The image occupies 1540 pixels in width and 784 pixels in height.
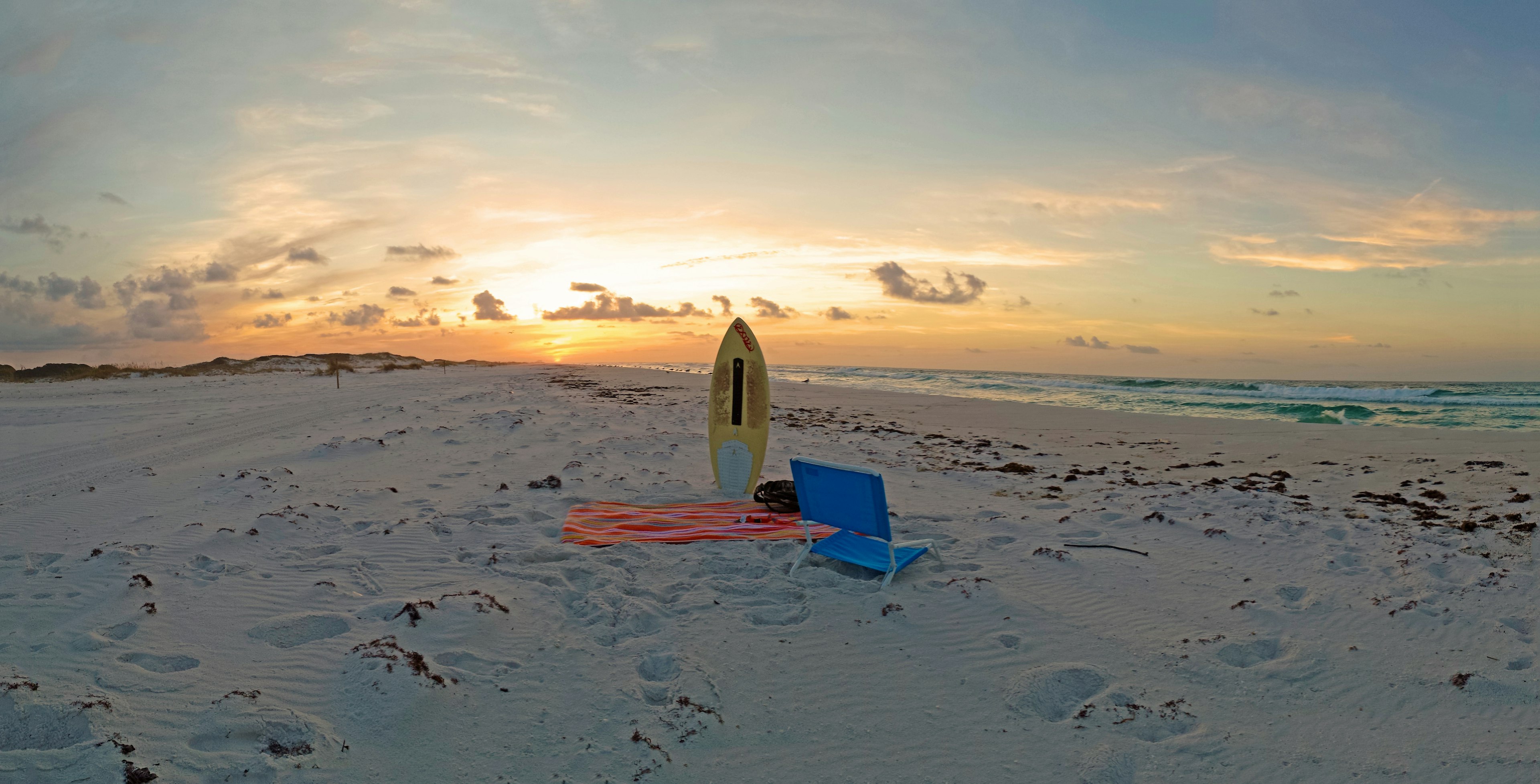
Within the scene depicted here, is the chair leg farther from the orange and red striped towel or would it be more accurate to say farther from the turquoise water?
the turquoise water

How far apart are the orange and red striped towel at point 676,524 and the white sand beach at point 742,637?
11.6 inches

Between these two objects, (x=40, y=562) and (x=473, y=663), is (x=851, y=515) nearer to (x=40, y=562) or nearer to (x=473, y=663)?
(x=473, y=663)

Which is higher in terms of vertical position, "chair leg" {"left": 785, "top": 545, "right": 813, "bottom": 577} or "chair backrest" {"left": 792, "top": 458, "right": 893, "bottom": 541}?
"chair backrest" {"left": 792, "top": 458, "right": 893, "bottom": 541}

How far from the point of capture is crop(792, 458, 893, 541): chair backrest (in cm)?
498

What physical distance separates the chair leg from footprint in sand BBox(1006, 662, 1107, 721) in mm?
1882

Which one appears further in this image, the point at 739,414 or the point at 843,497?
the point at 739,414

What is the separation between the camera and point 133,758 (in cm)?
281

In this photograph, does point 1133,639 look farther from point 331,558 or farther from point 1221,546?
point 331,558

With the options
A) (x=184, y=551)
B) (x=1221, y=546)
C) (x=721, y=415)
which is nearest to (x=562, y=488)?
(x=721, y=415)

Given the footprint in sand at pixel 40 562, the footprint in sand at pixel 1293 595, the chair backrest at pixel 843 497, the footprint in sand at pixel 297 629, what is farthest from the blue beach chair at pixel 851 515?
the footprint in sand at pixel 40 562

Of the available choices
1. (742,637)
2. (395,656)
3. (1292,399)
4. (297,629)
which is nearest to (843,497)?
(742,637)

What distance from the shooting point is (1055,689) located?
3764 millimetres

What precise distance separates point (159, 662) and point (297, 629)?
0.61 meters

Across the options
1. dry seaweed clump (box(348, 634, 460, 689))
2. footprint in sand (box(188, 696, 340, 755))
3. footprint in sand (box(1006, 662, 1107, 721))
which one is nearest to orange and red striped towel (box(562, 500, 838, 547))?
dry seaweed clump (box(348, 634, 460, 689))
